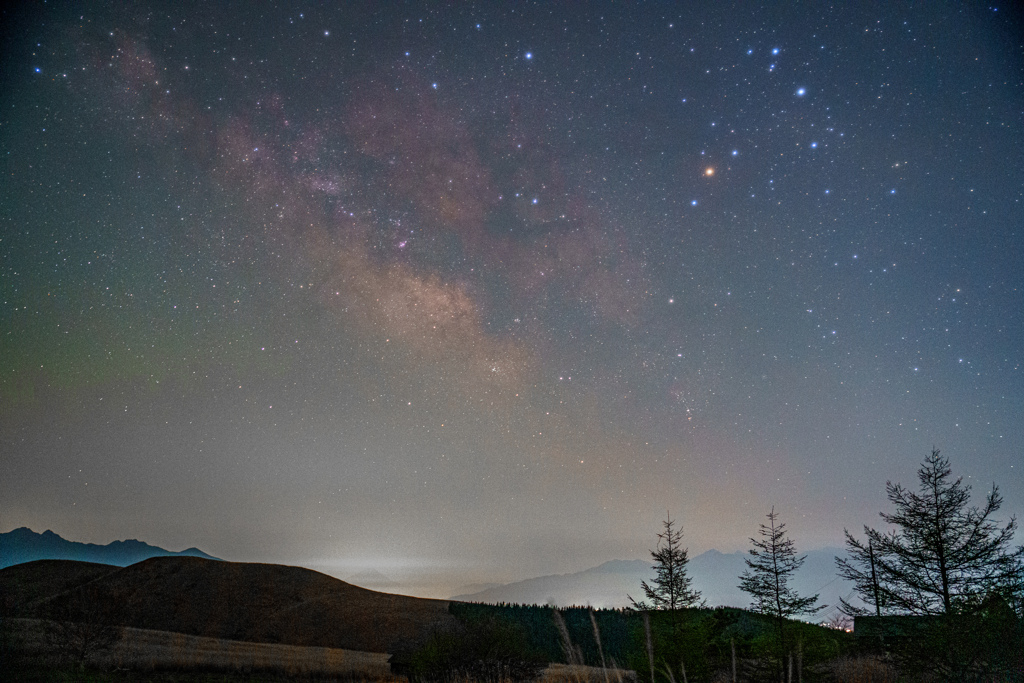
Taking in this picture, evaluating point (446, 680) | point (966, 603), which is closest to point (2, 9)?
point (446, 680)

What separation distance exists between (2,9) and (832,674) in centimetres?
3550

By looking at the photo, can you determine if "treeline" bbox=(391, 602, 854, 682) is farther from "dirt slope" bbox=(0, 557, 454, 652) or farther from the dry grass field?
"dirt slope" bbox=(0, 557, 454, 652)

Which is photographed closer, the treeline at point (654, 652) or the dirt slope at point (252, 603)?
the treeline at point (654, 652)

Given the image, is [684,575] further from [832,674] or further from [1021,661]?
[1021,661]

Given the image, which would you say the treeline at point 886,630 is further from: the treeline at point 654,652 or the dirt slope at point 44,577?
the dirt slope at point 44,577

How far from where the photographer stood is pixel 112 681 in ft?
85.2

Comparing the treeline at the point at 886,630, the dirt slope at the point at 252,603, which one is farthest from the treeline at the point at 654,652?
the dirt slope at the point at 252,603

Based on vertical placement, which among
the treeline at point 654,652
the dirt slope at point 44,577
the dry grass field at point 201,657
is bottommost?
the dry grass field at point 201,657

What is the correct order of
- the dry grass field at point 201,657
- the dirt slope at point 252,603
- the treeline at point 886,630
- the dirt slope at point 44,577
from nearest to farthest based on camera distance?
the treeline at point 886,630
the dry grass field at point 201,657
the dirt slope at point 252,603
the dirt slope at point 44,577

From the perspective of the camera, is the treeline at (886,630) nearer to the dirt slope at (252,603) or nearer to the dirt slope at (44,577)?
the dirt slope at (252,603)

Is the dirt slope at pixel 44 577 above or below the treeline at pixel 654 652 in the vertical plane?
below

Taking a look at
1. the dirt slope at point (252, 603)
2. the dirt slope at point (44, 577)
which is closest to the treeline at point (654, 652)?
the dirt slope at point (252, 603)

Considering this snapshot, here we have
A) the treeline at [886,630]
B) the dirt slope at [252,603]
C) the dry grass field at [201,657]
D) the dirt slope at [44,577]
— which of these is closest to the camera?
the treeline at [886,630]

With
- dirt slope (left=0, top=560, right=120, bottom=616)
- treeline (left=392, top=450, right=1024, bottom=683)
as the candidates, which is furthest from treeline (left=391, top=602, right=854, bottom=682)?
dirt slope (left=0, top=560, right=120, bottom=616)
